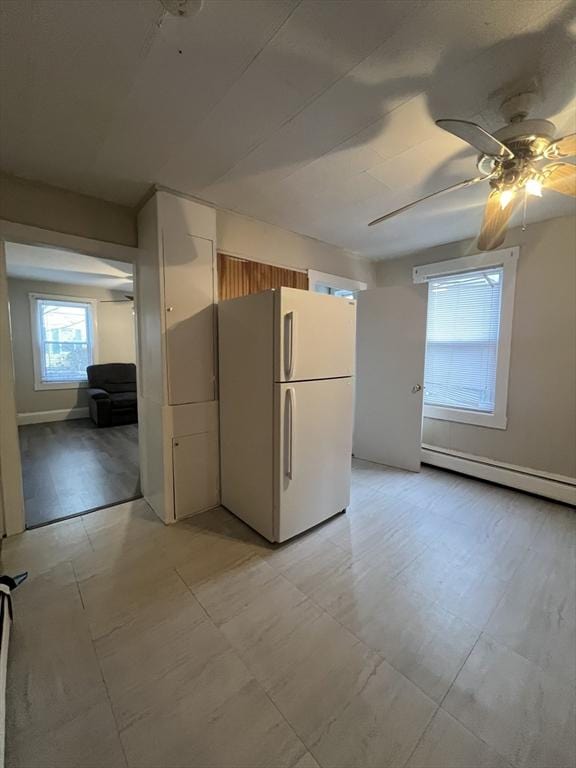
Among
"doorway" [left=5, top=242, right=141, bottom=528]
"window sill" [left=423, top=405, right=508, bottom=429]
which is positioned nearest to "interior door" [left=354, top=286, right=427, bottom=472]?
"window sill" [left=423, top=405, right=508, bottom=429]

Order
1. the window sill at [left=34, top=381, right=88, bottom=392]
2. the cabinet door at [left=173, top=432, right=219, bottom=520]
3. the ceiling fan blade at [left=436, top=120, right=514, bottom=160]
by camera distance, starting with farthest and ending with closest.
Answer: the window sill at [left=34, top=381, right=88, bottom=392] < the cabinet door at [left=173, top=432, right=219, bottom=520] < the ceiling fan blade at [left=436, top=120, right=514, bottom=160]

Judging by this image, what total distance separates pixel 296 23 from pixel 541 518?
10.9ft

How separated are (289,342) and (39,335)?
5671mm

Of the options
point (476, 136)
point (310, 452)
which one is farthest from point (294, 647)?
point (476, 136)

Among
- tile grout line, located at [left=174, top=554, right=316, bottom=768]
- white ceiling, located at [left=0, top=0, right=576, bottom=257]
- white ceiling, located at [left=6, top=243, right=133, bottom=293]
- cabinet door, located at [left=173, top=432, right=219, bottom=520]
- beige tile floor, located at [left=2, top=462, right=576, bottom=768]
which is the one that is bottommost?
tile grout line, located at [left=174, top=554, right=316, bottom=768]

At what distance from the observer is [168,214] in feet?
7.23

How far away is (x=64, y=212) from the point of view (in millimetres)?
2195

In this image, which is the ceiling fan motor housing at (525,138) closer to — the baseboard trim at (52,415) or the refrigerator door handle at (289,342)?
the refrigerator door handle at (289,342)

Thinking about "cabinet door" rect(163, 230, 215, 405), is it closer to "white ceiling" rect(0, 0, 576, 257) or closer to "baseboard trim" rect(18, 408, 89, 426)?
"white ceiling" rect(0, 0, 576, 257)

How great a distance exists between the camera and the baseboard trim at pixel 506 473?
105 inches

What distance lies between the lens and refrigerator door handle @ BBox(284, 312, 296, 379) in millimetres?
1944

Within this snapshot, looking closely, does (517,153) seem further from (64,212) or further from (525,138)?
(64,212)

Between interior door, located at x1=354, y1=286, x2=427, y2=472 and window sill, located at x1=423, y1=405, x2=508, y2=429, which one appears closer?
window sill, located at x1=423, y1=405, x2=508, y2=429

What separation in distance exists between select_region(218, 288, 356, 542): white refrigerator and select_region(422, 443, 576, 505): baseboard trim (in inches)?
58.3
